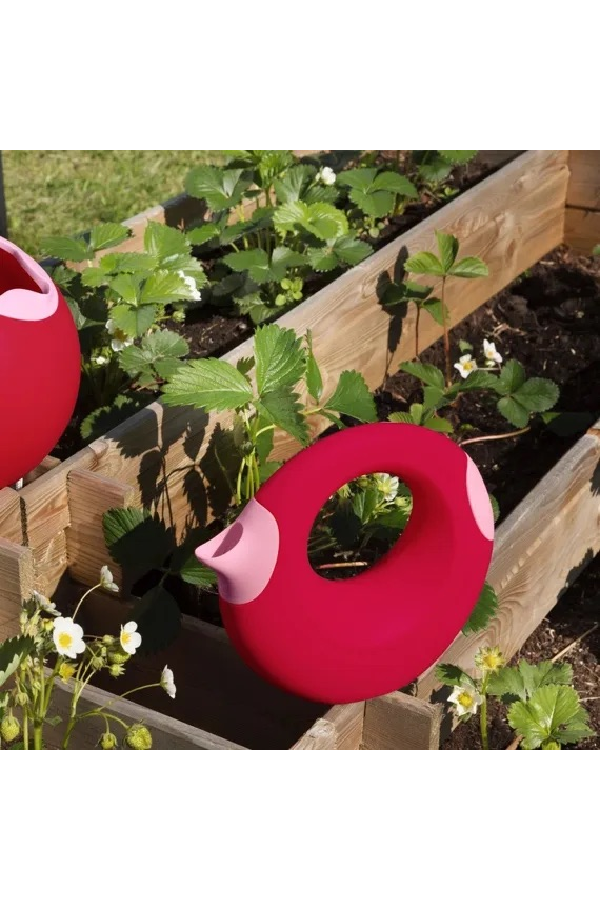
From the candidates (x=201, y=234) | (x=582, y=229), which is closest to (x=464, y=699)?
(x=201, y=234)

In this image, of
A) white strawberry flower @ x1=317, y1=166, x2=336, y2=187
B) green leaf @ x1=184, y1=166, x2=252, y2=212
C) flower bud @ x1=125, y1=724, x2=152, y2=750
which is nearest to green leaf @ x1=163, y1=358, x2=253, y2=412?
flower bud @ x1=125, y1=724, x2=152, y2=750

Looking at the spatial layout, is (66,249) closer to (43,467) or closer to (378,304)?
(43,467)

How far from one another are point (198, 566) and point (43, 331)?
0.46m

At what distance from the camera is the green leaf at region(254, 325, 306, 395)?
7.58 feet

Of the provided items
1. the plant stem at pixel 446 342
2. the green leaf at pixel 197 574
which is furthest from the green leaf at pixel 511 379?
the green leaf at pixel 197 574

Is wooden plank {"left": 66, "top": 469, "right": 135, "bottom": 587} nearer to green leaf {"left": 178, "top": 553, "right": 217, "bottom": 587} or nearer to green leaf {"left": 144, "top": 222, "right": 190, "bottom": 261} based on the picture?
green leaf {"left": 178, "top": 553, "right": 217, "bottom": 587}

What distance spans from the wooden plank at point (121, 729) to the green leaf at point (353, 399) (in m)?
0.65

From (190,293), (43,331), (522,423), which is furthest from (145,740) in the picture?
(522,423)

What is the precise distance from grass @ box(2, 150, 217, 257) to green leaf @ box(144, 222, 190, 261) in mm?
1395

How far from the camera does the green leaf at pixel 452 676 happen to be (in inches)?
89.2

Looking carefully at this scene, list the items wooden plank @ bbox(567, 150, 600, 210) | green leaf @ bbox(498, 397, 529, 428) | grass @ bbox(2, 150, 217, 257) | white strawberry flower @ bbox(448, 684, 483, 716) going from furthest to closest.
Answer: grass @ bbox(2, 150, 217, 257), wooden plank @ bbox(567, 150, 600, 210), green leaf @ bbox(498, 397, 529, 428), white strawberry flower @ bbox(448, 684, 483, 716)

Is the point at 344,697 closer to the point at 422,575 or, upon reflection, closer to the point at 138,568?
the point at 422,575

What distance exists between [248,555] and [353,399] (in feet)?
1.87

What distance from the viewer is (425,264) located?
310 cm
